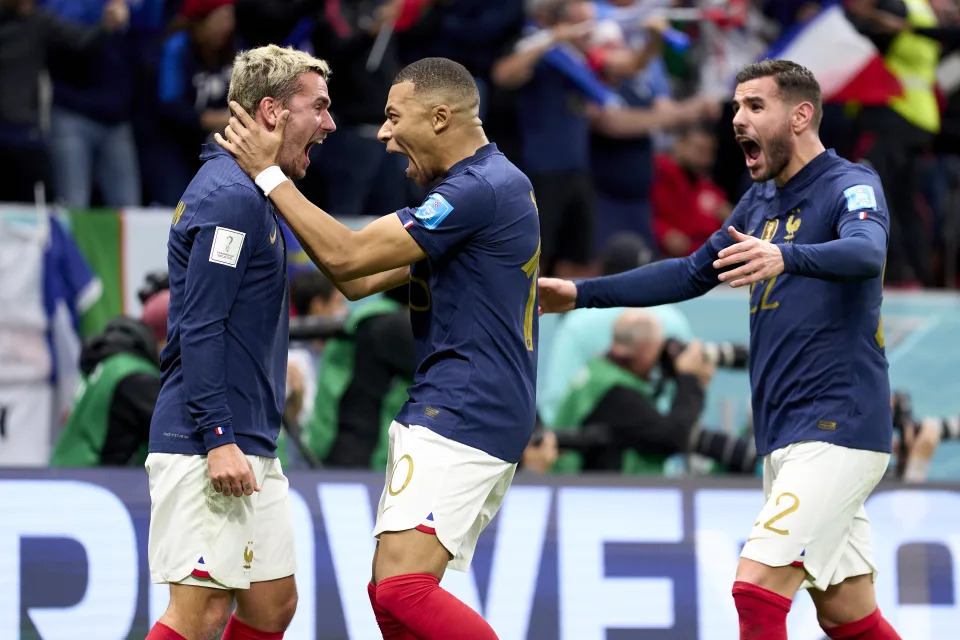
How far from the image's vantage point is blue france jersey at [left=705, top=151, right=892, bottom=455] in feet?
17.9

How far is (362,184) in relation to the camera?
33.0 ft

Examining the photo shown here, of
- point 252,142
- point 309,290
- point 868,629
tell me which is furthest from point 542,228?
point 252,142

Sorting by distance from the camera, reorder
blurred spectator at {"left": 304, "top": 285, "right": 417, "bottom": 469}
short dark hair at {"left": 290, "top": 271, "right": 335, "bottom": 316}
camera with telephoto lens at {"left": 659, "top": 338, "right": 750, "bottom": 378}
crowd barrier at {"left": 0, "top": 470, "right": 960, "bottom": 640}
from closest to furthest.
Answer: crowd barrier at {"left": 0, "top": 470, "right": 960, "bottom": 640}
blurred spectator at {"left": 304, "top": 285, "right": 417, "bottom": 469}
camera with telephoto lens at {"left": 659, "top": 338, "right": 750, "bottom": 378}
short dark hair at {"left": 290, "top": 271, "right": 335, "bottom": 316}

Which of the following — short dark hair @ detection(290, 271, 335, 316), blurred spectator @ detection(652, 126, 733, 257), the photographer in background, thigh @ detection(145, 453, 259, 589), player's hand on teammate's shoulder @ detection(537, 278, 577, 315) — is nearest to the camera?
thigh @ detection(145, 453, 259, 589)

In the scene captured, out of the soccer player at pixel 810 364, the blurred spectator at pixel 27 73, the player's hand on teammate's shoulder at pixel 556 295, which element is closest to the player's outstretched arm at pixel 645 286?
the player's hand on teammate's shoulder at pixel 556 295

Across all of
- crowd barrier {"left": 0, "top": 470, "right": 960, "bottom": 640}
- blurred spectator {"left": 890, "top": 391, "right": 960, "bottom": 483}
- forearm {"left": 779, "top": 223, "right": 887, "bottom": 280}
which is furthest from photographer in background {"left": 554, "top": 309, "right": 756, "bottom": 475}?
forearm {"left": 779, "top": 223, "right": 887, "bottom": 280}

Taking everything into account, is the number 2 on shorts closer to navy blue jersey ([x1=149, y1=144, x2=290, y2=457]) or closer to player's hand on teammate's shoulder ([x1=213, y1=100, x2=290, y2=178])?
navy blue jersey ([x1=149, y1=144, x2=290, y2=457])

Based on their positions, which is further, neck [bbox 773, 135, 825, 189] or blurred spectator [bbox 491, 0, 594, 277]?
blurred spectator [bbox 491, 0, 594, 277]

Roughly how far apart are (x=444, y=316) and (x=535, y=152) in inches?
212

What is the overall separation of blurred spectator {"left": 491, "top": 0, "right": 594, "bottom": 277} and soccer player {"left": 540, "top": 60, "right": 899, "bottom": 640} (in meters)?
4.54

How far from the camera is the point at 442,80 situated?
16.9 ft

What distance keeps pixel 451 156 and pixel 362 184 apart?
492cm

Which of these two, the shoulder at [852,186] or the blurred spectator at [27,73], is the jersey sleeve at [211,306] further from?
the blurred spectator at [27,73]

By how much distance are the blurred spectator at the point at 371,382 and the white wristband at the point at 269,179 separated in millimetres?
2692
